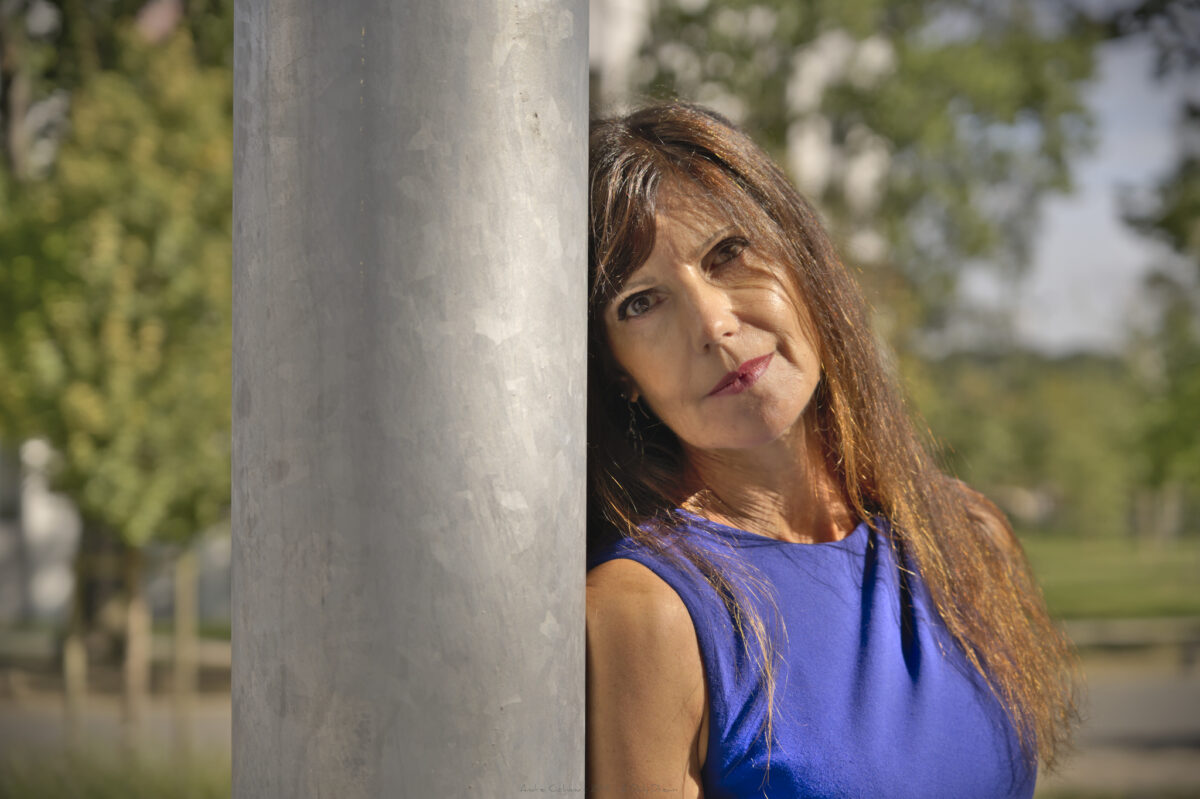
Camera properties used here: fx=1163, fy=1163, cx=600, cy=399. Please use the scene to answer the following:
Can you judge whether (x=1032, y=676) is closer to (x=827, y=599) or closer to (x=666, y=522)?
(x=827, y=599)

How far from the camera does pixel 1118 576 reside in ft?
88.4

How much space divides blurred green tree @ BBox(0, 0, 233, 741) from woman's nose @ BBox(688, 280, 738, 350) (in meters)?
7.19

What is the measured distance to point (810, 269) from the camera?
174cm

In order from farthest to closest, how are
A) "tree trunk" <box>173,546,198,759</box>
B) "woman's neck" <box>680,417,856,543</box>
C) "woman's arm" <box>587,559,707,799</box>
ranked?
"tree trunk" <box>173,546,198,759</box>, "woman's neck" <box>680,417,856,543</box>, "woman's arm" <box>587,559,707,799</box>

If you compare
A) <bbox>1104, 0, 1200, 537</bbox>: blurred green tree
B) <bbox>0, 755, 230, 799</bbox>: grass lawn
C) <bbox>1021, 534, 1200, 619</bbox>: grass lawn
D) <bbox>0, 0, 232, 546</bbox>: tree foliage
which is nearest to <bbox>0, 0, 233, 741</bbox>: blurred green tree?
<bbox>0, 0, 232, 546</bbox>: tree foliage

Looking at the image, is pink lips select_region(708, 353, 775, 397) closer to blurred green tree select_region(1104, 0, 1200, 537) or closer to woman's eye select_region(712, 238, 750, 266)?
woman's eye select_region(712, 238, 750, 266)

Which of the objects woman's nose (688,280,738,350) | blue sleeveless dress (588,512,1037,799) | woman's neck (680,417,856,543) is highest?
woman's nose (688,280,738,350)

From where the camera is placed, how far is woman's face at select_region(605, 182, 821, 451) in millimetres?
1555

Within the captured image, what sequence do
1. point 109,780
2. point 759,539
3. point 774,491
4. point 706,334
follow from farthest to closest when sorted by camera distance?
point 109,780, point 774,491, point 759,539, point 706,334

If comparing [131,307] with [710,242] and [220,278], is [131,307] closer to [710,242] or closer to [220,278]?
[220,278]

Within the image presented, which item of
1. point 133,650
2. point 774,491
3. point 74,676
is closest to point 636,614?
point 774,491

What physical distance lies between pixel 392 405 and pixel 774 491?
3.36 feet

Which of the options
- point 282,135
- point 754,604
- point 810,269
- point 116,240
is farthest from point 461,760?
point 116,240

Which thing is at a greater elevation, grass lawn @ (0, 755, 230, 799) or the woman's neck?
the woman's neck
